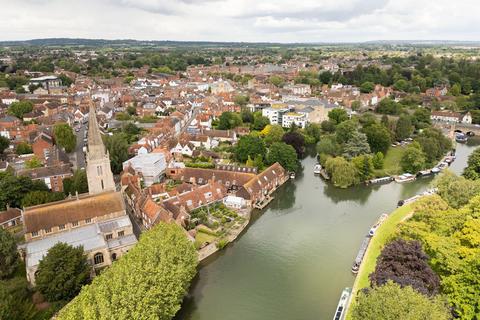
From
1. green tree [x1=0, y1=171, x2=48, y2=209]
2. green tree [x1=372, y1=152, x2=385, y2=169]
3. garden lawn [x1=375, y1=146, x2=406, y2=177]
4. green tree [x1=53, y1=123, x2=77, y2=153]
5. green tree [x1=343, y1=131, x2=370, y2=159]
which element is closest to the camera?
green tree [x1=0, y1=171, x2=48, y2=209]

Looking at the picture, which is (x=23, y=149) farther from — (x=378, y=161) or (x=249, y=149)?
(x=378, y=161)

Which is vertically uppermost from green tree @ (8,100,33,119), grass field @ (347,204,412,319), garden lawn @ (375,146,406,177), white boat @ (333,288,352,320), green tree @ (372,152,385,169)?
green tree @ (8,100,33,119)

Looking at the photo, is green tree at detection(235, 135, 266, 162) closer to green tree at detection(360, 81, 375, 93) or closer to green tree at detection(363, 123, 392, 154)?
green tree at detection(363, 123, 392, 154)

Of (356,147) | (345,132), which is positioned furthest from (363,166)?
(345,132)

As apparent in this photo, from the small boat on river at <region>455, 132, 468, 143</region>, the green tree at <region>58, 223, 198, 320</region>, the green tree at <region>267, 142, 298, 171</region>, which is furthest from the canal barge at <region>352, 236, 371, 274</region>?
the small boat on river at <region>455, 132, 468, 143</region>

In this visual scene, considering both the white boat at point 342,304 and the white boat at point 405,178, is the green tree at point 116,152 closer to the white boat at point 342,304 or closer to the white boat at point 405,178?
the white boat at point 342,304

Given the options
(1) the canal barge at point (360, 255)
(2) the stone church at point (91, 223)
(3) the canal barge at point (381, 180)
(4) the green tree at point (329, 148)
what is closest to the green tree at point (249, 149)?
(4) the green tree at point (329, 148)

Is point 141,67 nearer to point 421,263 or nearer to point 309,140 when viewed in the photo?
point 309,140
